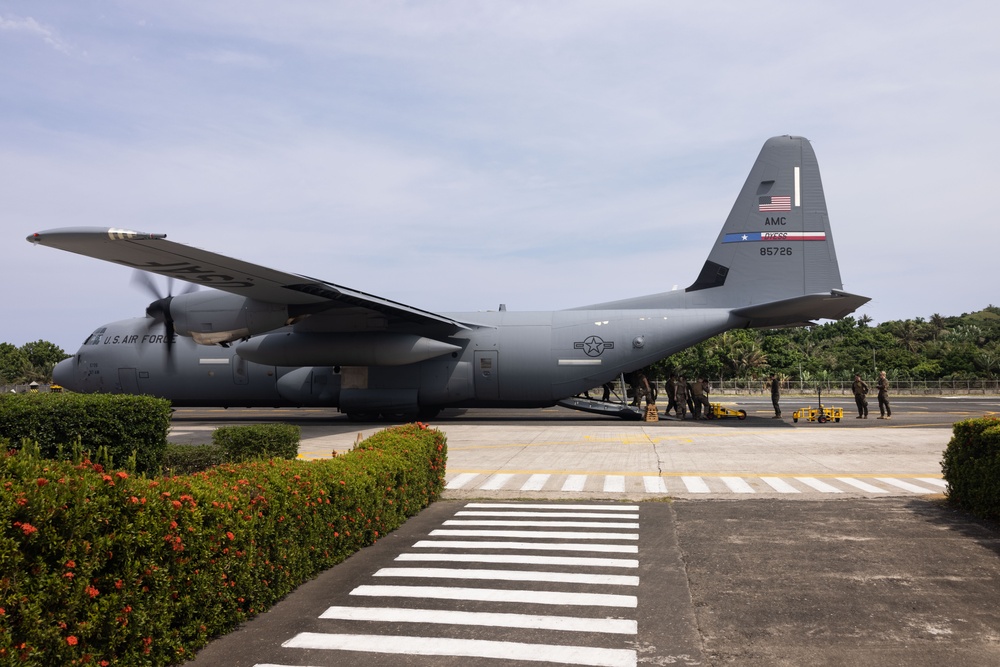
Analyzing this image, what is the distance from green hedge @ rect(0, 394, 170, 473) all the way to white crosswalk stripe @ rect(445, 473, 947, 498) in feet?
17.5

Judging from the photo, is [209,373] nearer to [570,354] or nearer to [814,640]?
[570,354]

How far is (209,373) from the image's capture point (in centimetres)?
2720

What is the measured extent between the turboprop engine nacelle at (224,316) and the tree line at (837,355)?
3656cm

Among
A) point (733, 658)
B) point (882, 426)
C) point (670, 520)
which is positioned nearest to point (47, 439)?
point (670, 520)

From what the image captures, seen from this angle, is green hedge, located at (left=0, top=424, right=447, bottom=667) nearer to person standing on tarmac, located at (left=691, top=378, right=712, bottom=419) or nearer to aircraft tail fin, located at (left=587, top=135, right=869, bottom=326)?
aircraft tail fin, located at (left=587, top=135, right=869, bottom=326)

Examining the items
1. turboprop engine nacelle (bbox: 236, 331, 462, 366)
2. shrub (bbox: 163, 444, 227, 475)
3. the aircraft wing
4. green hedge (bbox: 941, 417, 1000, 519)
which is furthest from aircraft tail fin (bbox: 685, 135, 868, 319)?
shrub (bbox: 163, 444, 227, 475)

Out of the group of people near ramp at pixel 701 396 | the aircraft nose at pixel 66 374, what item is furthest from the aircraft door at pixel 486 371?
the aircraft nose at pixel 66 374

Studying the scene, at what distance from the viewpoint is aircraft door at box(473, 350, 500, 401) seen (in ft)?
85.1

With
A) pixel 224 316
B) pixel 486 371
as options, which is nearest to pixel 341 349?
pixel 224 316

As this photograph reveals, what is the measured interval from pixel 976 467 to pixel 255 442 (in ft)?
39.2

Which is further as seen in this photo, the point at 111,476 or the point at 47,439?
the point at 47,439

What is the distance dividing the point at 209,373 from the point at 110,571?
24056 millimetres

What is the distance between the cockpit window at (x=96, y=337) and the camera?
28.4 metres

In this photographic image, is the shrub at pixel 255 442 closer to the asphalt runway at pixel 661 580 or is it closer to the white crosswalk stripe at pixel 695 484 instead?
the white crosswalk stripe at pixel 695 484
